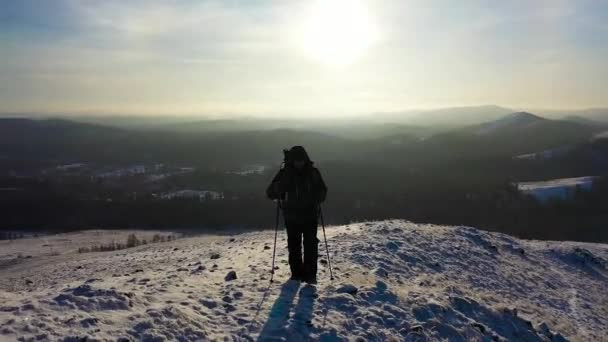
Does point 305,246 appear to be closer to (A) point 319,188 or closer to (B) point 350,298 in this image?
(A) point 319,188

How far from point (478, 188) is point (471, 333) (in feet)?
332

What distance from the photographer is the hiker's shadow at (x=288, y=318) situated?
796cm

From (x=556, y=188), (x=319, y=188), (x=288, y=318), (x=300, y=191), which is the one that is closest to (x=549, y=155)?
(x=556, y=188)

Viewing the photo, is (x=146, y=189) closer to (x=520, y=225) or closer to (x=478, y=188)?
(x=478, y=188)

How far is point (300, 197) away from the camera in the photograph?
10.6 m

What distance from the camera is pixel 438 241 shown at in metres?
18.6

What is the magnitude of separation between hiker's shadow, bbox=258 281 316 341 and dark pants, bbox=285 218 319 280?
66 cm

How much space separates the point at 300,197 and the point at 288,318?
3016 millimetres

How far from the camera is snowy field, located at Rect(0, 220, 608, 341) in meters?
7.56

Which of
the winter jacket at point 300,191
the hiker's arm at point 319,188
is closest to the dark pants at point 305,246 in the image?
the winter jacket at point 300,191

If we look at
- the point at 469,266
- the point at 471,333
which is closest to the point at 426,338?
the point at 471,333

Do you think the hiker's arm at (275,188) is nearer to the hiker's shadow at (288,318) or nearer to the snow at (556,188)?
the hiker's shadow at (288,318)

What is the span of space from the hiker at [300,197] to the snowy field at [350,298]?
0.95m

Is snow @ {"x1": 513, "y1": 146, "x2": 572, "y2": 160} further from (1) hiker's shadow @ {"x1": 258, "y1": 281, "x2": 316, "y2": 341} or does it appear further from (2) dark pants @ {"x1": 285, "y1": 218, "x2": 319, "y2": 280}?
(1) hiker's shadow @ {"x1": 258, "y1": 281, "x2": 316, "y2": 341}
